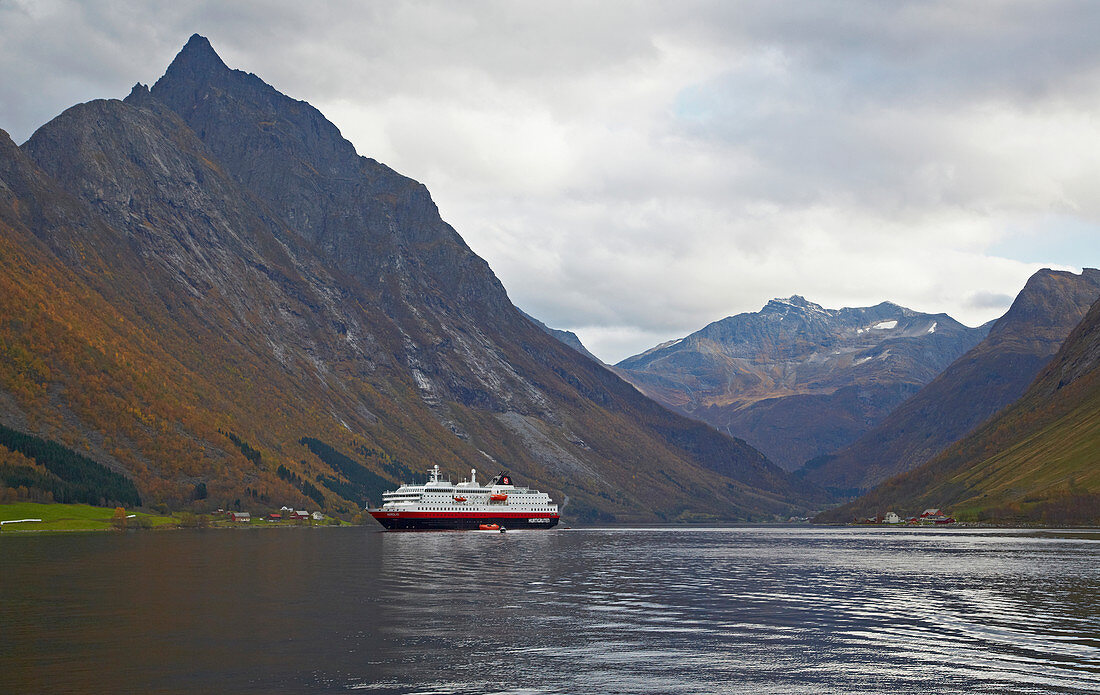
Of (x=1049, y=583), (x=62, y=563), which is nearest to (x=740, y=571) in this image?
(x=1049, y=583)

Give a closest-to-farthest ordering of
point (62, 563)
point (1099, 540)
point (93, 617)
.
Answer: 1. point (93, 617)
2. point (62, 563)
3. point (1099, 540)

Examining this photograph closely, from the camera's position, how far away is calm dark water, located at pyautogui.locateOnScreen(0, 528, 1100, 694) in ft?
173

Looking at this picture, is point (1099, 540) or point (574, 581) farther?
point (1099, 540)

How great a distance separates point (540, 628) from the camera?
71688 mm

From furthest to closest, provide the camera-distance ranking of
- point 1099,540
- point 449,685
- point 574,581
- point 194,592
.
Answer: point 1099,540
point 574,581
point 194,592
point 449,685

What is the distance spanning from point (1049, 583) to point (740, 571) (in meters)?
37.6

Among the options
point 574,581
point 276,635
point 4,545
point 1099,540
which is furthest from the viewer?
point 1099,540

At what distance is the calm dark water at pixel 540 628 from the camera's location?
5278 centimetres

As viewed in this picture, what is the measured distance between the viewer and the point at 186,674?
174 ft

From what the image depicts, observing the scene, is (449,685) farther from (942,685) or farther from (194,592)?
(194,592)

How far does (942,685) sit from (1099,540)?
17240cm

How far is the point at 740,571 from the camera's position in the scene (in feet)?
420

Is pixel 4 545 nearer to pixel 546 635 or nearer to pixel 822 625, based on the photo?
pixel 546 635

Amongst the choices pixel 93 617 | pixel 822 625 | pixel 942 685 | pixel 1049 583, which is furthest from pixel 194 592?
pixel 1049 583
